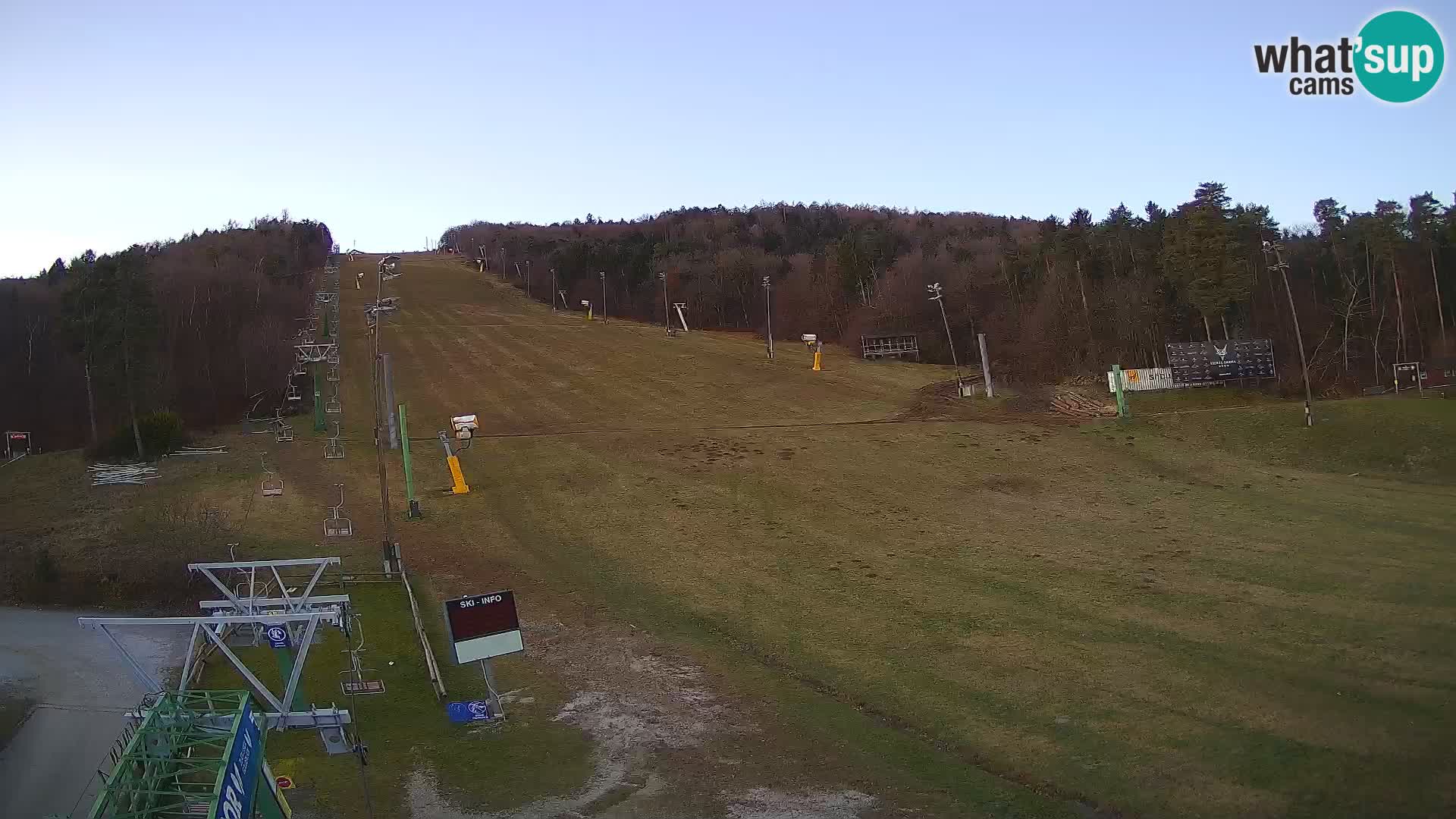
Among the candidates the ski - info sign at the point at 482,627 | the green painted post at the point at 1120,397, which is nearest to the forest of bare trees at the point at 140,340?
the ski - info sign at the point at 482,627

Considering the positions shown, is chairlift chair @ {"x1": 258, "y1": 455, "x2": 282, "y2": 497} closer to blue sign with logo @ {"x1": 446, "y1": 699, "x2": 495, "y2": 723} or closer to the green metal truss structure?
blue sign with logo @ {"x1": 446, "y1": 699, "x2": 495, "y2": 723}

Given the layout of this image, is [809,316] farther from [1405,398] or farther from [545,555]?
[545,555]

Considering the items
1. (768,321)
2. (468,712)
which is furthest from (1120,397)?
(468,712)

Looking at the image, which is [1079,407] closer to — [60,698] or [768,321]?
[768,321]

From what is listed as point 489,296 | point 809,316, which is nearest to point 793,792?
point 809,316

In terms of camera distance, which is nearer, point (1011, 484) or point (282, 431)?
point (1011, 484)

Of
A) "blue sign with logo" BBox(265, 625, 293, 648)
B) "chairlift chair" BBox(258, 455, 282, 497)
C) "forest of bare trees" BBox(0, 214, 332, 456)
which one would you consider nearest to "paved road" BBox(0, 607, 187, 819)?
"blue sign with logo" BBox(265, 625, 293, 648)

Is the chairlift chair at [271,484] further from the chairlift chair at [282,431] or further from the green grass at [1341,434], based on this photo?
the green grass at [1341,434]
